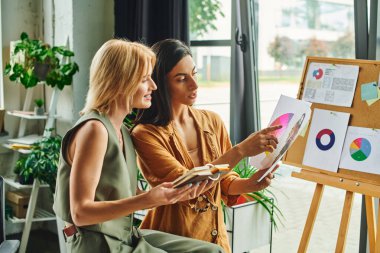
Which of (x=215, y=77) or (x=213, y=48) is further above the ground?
(x=213, y=48)

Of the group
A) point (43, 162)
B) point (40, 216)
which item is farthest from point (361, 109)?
point (40, 216)

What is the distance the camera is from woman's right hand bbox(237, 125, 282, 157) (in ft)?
6.82

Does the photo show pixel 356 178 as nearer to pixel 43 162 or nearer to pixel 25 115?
pixel 43 162

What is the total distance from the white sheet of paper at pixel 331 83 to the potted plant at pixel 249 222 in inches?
26.4

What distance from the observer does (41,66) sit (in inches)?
154

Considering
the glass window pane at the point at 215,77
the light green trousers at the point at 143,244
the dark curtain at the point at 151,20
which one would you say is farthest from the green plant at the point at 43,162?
the light green trousers at the point at 143,244

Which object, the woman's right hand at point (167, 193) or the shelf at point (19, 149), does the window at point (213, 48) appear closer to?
the shelf at point (19, 149)

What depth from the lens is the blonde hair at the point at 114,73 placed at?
6.00 ft

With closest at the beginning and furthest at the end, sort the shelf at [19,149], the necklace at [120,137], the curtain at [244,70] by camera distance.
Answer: the necklace at [120,137]
the curtain at [244,70]
the shelf at [19,149]

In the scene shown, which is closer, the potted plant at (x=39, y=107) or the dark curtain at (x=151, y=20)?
the dark curtain at (x=151, y=20)

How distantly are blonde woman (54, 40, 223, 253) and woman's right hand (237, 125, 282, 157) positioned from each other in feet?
1.16

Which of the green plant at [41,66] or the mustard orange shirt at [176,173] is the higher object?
the green plant at [41,66]

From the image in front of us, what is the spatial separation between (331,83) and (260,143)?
0.60 m

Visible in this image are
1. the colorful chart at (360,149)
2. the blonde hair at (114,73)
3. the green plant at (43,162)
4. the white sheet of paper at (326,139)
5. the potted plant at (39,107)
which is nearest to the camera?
the blonde hair at (114,73)
